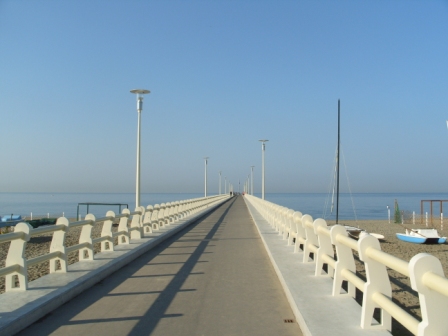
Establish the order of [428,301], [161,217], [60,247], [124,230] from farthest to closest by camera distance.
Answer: [161,217] < [124,230] < [60,247] < [428,301]

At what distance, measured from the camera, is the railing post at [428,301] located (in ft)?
11.7

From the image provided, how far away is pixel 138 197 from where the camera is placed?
19047 mm

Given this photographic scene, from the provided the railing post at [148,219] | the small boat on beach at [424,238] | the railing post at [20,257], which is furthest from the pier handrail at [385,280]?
the small boat on beach at [424,238]

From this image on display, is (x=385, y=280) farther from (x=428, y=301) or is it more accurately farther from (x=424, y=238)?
(x=424, y=238)

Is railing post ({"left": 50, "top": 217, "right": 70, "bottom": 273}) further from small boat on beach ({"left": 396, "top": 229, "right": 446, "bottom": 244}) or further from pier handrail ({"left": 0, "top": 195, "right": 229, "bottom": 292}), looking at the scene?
small boat on beach ({"left": 396, "top": 229, "right": 446, "bottom": 244})

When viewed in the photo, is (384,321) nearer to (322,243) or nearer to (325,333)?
(325,333)

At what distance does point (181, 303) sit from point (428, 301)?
4.16 metres

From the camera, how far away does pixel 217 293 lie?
762cm

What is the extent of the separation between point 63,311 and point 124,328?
139cm

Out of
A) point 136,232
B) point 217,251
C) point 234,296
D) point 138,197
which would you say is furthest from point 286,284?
point 138,197

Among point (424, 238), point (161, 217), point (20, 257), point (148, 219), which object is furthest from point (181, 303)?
point (424, 238)

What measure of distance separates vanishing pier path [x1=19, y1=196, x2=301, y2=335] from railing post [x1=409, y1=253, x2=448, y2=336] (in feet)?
7.30

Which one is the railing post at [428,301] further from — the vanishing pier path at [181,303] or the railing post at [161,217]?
the railing post at [161,217]

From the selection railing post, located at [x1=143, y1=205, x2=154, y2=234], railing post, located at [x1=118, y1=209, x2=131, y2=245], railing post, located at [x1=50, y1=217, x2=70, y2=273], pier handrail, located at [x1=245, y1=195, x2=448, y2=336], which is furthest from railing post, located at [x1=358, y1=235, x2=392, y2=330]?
railing post, located at [x1=143, y1=205, x2=154, y2=234]
